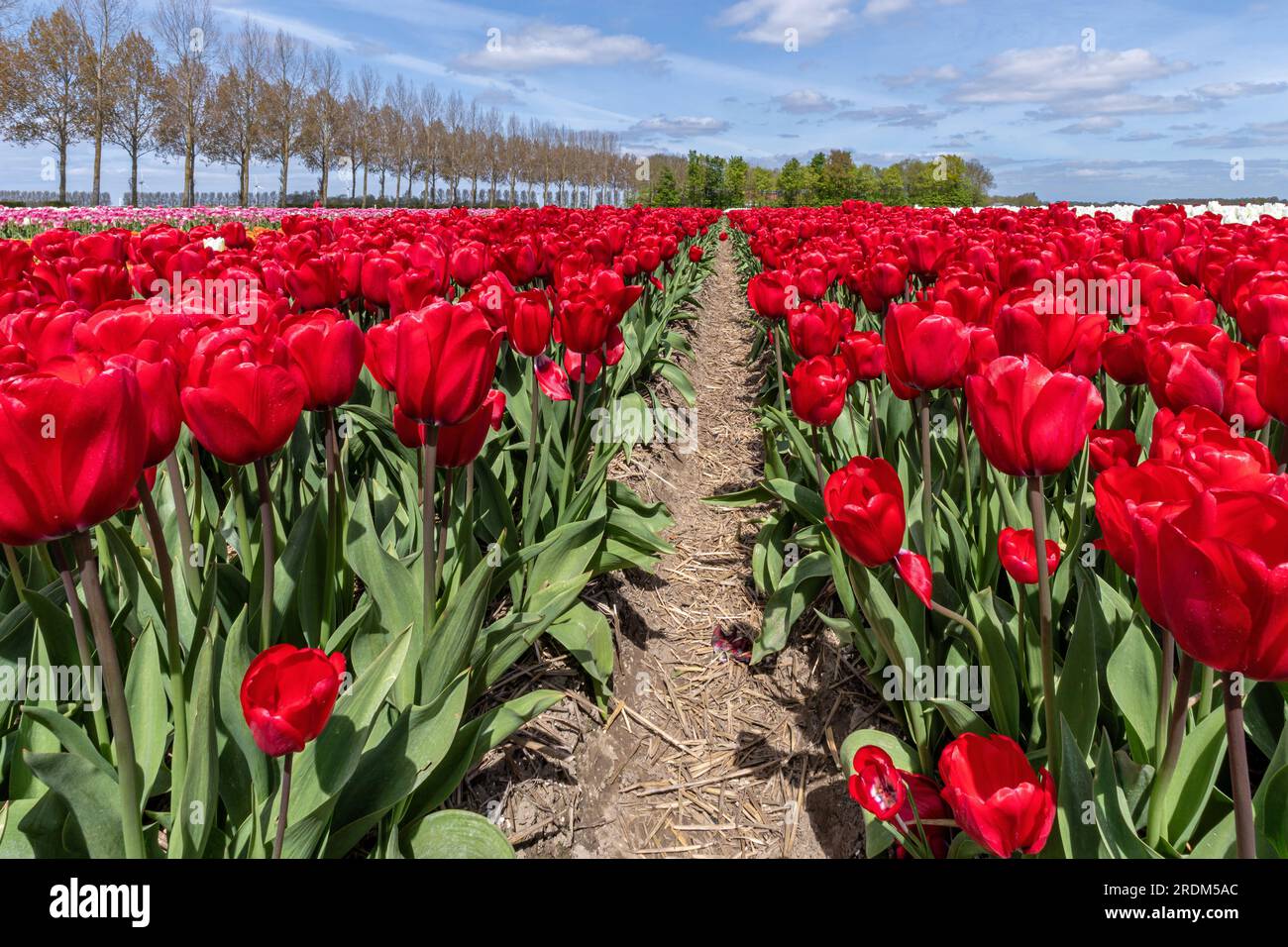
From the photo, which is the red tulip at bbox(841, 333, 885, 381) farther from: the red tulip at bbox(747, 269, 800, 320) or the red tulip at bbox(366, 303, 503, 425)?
the red tulip at bbox(366, 303, 503, 425)

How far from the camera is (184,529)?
1.79m

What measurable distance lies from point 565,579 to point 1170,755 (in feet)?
6.00

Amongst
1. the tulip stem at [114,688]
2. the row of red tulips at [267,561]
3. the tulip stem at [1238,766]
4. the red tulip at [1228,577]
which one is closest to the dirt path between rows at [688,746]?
the row of red tulips at [267,561]

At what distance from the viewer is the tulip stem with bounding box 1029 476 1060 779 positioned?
1428mm

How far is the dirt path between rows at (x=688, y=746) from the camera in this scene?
8.09ft

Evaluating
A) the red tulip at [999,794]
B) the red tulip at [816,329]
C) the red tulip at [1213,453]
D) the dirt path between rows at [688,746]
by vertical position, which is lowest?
the dirt path between rows at [688,746]

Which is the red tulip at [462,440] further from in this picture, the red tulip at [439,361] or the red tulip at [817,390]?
the red tulip at [817,390]

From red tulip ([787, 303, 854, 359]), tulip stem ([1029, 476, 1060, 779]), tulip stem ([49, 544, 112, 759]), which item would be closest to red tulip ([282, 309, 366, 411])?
tulip stem ([49, 544, 112, 759])

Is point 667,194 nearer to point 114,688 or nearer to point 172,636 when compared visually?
point 172,636

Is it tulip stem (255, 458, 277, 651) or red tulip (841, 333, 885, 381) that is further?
red tulip (841, 333, 885, 381)

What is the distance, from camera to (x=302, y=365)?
1680 millimetres

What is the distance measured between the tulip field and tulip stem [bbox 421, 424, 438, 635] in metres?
0.03
